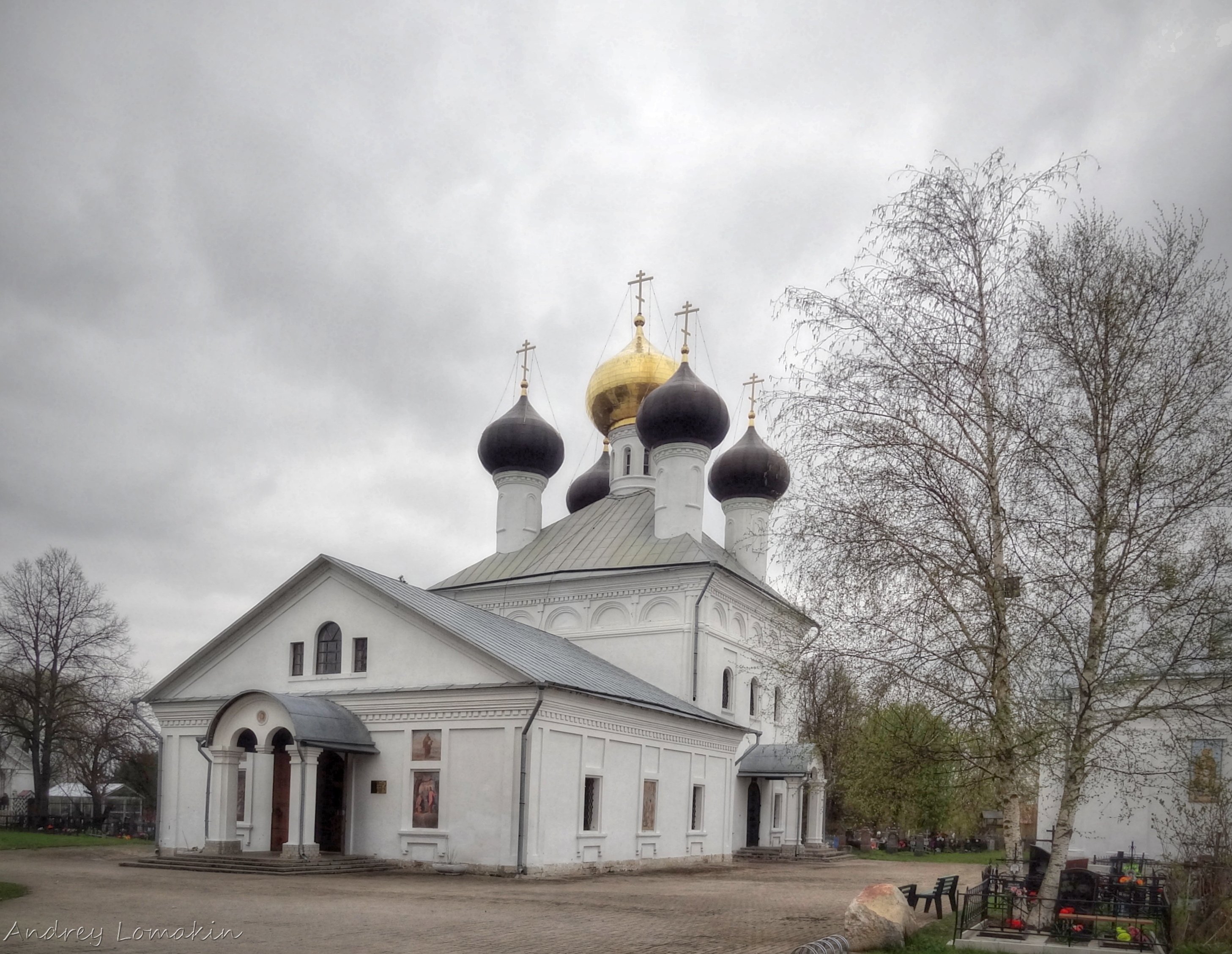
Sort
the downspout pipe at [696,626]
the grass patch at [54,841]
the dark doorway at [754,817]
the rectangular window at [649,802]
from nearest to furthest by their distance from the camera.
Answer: the rectangular window at [649,802], the grass patch at [54,841], the downspout pipe at [696,626], the dark doorway at [754,817]

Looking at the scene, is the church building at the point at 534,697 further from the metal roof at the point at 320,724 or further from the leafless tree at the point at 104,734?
the leafless tree at the point at 104,734

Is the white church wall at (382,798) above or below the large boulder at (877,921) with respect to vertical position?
below

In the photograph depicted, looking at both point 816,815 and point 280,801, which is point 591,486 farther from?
point 280,801

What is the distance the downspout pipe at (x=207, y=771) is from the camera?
2181 centimetres

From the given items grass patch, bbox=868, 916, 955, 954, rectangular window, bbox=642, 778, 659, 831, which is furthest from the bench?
rectangular window, bbox=642, 778, 659, 831

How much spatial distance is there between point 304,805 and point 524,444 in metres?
16.2

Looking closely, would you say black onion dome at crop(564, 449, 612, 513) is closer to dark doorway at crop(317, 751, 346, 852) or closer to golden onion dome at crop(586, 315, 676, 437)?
golden onion dome at crop(586, 315, 676, 437)

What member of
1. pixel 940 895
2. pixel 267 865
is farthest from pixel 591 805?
pixel 940 895

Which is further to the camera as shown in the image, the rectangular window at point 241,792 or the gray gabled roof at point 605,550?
the gray gabled roof at point 605,550

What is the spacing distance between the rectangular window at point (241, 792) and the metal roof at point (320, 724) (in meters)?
1.16

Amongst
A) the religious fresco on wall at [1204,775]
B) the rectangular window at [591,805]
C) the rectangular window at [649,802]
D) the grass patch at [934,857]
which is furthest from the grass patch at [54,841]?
the religious fresco on wall at [1204,775]

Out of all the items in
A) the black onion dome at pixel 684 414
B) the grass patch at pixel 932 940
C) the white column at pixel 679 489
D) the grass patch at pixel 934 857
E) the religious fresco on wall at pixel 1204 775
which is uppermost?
the black onion dome at pixel 684 414

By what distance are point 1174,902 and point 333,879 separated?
13.0m

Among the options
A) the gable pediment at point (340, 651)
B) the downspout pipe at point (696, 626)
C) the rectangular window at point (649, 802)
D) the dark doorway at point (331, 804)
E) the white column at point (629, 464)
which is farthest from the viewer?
the white column at point (629, 464)
